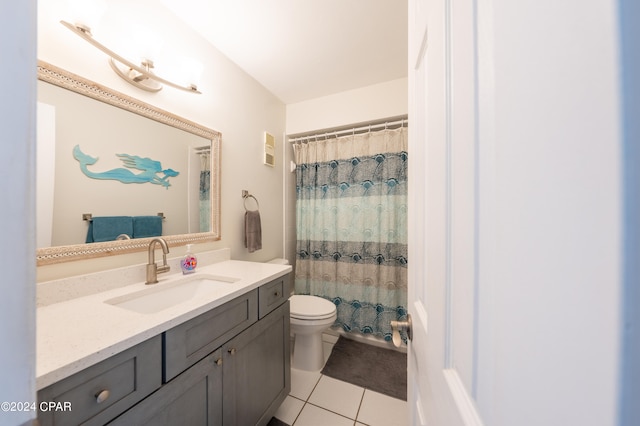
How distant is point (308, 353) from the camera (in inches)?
66.6

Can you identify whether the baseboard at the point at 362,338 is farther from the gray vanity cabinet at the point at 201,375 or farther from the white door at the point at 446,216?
the white door at the point at 446,216

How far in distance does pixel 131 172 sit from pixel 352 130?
171 centimetres

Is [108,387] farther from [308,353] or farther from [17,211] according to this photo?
[308,353]

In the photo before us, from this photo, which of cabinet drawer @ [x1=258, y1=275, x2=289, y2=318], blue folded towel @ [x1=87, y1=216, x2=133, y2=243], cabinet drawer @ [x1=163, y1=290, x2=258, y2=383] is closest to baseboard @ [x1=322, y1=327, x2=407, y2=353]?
cabinet drawer @ [x1=258, y1=275, x2=289, y2=318]

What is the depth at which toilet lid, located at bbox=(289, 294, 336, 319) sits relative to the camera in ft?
5.20

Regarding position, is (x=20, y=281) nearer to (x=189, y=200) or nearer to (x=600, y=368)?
(x=600, y=368)

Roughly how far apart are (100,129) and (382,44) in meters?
1.67

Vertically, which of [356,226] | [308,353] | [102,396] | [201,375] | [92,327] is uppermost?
[356,226]

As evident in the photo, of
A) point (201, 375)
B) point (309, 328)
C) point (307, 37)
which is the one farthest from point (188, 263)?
point (307, 37)

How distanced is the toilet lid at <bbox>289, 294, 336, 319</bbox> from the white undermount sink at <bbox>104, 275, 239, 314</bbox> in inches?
25.3

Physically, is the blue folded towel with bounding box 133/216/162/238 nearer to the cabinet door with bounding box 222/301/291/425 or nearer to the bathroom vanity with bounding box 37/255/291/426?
the bathroom vanity with bounding box 37/255/291/426

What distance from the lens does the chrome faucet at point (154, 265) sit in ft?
3.56

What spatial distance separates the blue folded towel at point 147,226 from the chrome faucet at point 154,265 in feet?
0.25

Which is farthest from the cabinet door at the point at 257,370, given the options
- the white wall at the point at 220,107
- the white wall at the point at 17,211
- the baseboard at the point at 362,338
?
the baseboard at the point at 362,338
